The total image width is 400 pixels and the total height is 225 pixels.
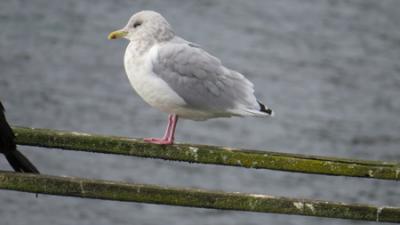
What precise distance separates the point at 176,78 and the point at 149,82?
0.66 feet

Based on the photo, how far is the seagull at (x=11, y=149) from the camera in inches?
241

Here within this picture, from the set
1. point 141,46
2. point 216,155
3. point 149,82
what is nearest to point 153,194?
point 216,155

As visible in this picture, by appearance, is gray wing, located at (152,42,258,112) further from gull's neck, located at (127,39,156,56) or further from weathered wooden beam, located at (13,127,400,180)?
weathered wooden beam, located at (13,127,400,180)

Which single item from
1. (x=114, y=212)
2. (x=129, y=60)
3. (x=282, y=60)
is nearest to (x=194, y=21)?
(x=282, y=60)

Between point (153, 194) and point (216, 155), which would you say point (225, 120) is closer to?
point (216, 155)

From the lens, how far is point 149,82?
632 cm

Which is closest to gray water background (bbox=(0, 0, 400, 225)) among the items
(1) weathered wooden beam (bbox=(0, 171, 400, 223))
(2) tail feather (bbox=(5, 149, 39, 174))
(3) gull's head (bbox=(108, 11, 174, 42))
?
(2) tail feather (bbox=(5, 149, 39, 174))

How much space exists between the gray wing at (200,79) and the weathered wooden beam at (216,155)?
13.6 inches

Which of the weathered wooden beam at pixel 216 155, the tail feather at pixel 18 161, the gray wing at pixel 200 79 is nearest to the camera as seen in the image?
the weathered wooden beam at pixel 216 155

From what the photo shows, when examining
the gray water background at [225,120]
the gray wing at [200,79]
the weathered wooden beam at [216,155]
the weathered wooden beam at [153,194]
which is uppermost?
the gray wing at [200,79]

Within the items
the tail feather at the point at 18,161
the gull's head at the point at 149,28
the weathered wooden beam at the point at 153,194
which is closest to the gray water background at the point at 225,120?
the tail feather at the point at 18,161

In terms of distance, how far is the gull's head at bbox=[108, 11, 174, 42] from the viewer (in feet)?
21.1

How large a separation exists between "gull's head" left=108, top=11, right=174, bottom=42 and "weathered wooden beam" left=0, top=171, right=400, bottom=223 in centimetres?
104

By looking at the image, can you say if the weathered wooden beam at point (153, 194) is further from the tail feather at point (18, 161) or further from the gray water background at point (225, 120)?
the gray water background at point (225, 120)
